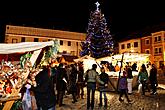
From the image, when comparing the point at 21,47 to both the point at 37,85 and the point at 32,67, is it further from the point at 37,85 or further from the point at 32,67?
the point at 37,85

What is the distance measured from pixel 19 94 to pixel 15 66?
3.26 ft

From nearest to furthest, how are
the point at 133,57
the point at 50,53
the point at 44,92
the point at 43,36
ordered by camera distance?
the point at 44,92 < the point at 50,53 < the point at 133,57 < the point at 43,36

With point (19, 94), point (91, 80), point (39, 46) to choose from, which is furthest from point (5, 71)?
point (91, 80)

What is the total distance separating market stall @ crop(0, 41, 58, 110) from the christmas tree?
95.7 ft

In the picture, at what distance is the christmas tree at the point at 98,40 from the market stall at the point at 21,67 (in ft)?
95.7

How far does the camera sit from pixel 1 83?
841 cm

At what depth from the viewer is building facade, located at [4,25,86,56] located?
55.6 m

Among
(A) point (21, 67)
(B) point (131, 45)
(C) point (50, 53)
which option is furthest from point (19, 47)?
(B) point (131, 45)

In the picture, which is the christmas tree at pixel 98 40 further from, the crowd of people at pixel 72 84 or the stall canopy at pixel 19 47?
the stall canopy at pixel 19 47

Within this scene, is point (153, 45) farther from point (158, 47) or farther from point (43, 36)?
point (43, 36)

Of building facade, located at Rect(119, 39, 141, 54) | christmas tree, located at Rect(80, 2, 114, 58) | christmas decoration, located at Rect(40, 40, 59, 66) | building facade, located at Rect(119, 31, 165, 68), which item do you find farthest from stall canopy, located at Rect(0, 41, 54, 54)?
building facade, located at Rect(119, 39, 141, 54)

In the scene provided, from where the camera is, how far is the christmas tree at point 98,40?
37.8 m

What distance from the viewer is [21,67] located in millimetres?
8359

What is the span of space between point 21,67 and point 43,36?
5127 cm
